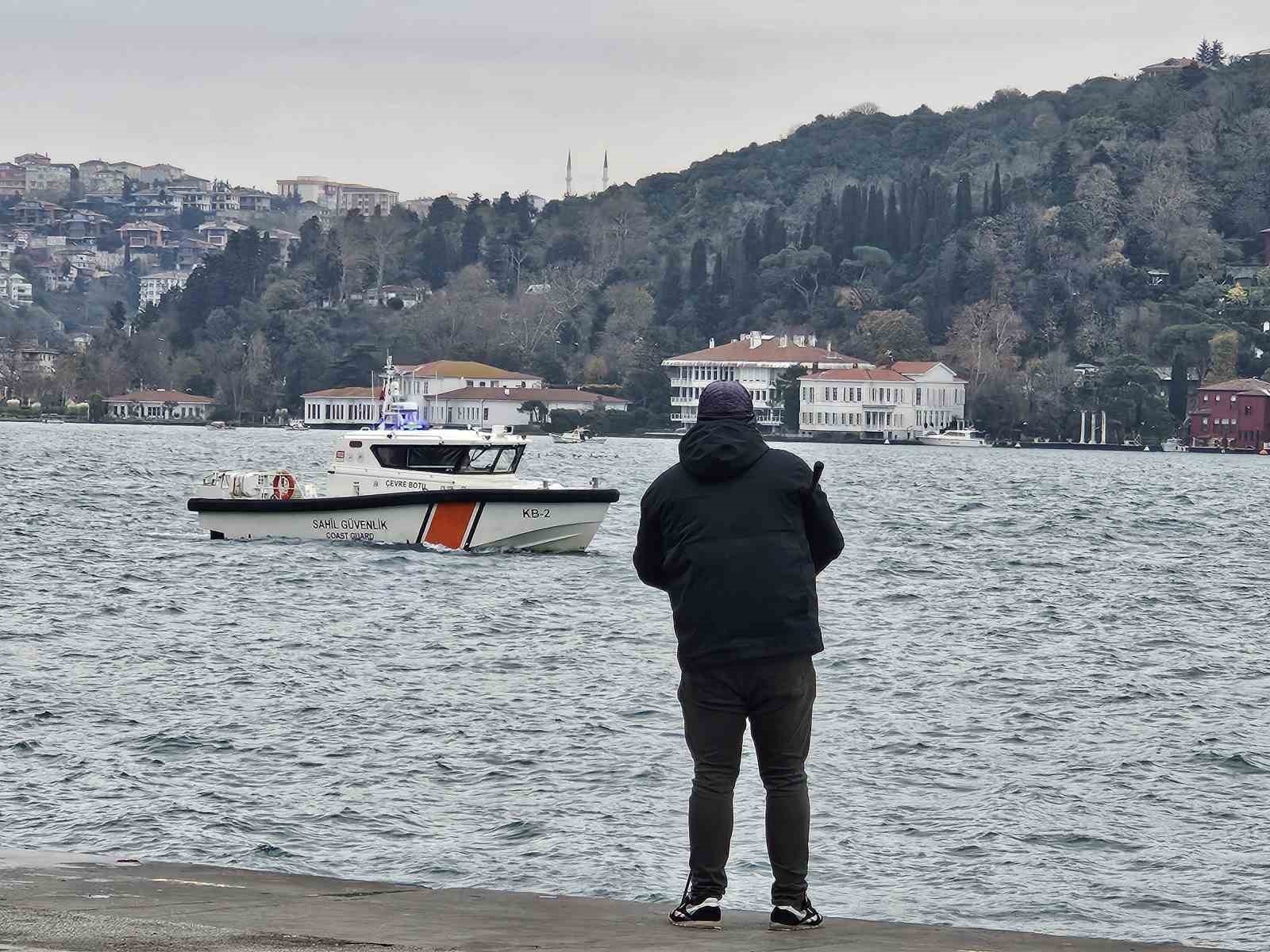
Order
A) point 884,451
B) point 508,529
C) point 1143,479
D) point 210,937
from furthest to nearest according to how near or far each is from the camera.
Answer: point 884,451 < point 1143,479 < point 508,529 < point 210,937

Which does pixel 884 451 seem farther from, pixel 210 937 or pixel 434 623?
pixel 210 937

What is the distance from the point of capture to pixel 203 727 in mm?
18703

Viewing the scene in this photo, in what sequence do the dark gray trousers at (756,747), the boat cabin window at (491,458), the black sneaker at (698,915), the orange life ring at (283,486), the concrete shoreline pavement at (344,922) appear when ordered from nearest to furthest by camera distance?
1. the concrete shoreline pavement at (344,922)
2. the black sneaker at (698,915)
3. the dark gray trousers at (756,747)
4. the boat cabin window at (491,458)
5. the orange life ring at (283,486)

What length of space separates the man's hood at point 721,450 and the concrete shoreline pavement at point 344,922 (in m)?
1.84

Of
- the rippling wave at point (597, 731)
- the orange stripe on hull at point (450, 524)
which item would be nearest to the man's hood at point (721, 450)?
the rippling wave at point (597, 731)

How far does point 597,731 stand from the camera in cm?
1884

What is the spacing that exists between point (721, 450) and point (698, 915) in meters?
1.87

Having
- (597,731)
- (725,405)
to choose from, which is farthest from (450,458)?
(725,405)

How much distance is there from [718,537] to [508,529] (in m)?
30.7

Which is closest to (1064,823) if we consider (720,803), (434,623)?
(720,803)

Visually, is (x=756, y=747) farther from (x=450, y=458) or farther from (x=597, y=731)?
(x=450, y=458)

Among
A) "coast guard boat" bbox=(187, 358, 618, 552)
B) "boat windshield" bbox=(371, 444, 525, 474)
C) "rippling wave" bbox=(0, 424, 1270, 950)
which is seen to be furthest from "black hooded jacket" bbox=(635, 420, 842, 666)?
"boat windshield" bbox=(371, 444, 525, 474)

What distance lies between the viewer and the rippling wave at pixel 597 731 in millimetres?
13289

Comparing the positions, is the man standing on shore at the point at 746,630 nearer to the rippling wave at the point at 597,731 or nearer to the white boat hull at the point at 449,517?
the rippling wave at the point at 597,731
